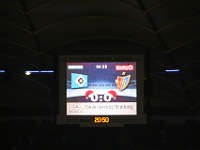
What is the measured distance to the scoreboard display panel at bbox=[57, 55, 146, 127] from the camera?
747 inches

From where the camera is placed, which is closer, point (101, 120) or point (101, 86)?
point (101, 120)

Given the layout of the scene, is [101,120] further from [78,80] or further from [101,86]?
[78,80]

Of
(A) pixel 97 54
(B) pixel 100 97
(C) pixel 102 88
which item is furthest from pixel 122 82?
(A) pixel 97 54

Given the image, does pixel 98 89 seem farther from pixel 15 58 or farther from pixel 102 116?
pixel 15 58

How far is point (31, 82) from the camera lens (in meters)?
34.7

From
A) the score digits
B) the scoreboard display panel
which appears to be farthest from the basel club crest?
the score digits

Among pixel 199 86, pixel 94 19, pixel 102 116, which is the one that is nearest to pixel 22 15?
pixel 94 19

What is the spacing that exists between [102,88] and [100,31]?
6.17 m

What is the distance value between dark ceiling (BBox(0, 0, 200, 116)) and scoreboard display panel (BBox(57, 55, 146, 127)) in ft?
1.24

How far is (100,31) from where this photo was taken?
2466 centimetres

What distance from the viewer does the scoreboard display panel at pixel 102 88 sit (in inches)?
747

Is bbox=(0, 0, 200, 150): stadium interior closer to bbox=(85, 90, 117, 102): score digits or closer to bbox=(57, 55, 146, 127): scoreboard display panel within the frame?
bbox=(57, 55, 146, 127): scoreboard display panel

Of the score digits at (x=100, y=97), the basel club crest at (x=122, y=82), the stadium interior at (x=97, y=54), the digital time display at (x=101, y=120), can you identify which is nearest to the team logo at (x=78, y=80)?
the score digits at (x=100, y=97)

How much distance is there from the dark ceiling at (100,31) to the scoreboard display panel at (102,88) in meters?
0.38
